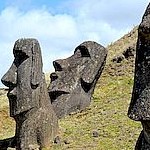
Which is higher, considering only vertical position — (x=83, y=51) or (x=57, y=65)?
(x=83, y=51)

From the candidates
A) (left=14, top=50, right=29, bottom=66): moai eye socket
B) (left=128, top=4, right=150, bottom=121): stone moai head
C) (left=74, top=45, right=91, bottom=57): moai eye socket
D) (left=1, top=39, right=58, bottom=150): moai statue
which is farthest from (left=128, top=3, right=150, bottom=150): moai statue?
(left=74, top=45, right=91, bottom=57): moai eye socket

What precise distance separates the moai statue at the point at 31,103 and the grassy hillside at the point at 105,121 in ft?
1.55

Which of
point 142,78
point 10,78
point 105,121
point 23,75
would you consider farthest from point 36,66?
point 142,78

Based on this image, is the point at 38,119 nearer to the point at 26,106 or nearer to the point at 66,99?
the point at 26,106

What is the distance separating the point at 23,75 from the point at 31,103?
2.39 feet

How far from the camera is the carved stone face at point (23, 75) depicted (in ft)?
50.8

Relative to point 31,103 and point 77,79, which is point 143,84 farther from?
point 77,79

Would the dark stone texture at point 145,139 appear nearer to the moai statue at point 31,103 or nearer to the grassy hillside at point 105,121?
the grassy hillside at point 105,121

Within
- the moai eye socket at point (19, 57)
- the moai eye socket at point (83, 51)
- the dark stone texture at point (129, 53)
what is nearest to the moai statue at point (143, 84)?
the moai eye socket at point (19, 57)

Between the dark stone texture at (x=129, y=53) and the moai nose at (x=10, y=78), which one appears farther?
the dark stone texture at (x=129, y=53)

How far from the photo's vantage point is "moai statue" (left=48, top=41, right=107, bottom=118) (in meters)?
19.5

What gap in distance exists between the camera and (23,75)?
15625 millimetres

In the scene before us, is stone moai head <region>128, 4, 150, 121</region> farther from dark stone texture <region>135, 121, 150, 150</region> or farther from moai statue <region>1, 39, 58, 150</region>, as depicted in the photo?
moai statue <region>1, 39, 58, 150</region>

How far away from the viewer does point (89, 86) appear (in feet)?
65.4
